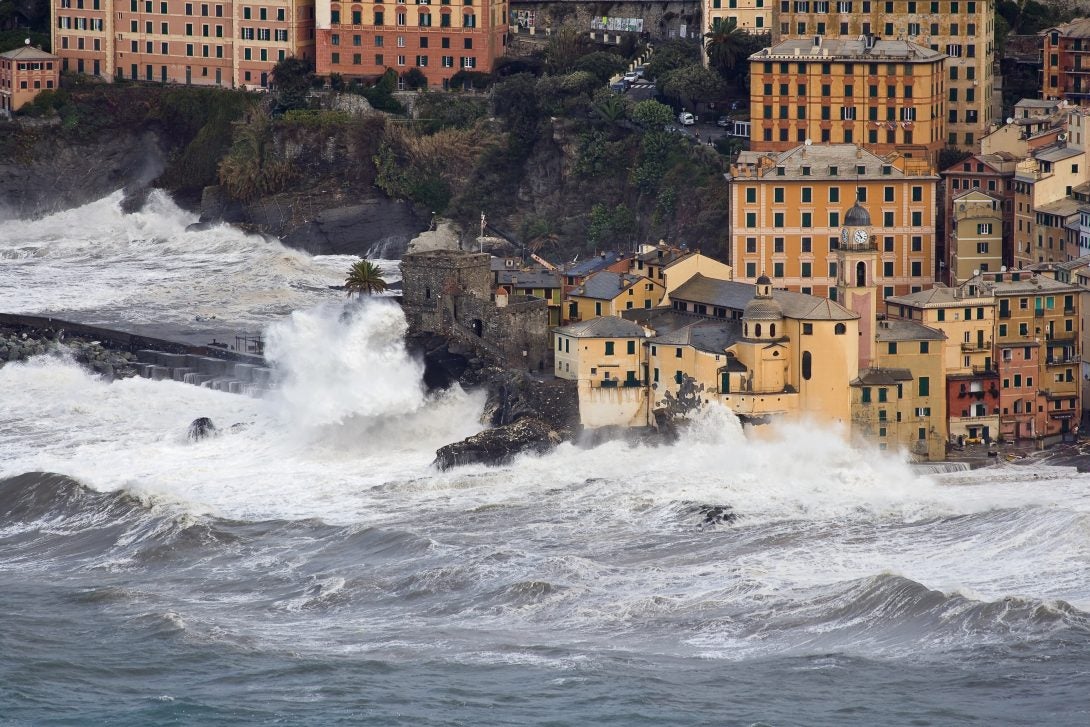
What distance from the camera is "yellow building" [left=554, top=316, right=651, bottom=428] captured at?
139 meters

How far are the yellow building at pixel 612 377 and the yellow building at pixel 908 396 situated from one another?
9.60m

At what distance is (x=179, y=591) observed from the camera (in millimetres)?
123312

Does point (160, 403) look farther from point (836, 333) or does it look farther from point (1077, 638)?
point (1077, 638)

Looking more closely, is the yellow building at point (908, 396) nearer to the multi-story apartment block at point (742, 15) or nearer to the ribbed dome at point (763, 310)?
the ribbed dome at point (763, 310)

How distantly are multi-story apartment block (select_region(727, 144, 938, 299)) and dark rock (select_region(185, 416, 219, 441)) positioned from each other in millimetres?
26420

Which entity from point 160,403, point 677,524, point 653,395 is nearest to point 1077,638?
point 677,524

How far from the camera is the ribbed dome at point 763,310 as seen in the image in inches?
5344

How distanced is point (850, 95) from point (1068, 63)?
53.2 feet

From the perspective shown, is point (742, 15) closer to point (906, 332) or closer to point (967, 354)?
point (967, 354)

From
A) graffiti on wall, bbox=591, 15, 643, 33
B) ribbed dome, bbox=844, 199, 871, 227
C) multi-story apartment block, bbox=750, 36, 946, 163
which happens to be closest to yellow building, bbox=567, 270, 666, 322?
ribbed dome, bbox=844, 199, 871, 227

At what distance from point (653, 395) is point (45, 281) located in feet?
182

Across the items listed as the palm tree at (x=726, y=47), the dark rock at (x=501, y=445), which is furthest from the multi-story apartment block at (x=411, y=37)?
the dark rock at (x=501, y=445)

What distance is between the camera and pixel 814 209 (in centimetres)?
15400

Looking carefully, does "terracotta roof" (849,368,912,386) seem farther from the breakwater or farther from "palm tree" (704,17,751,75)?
"palm tree" (704,17,751,75)
